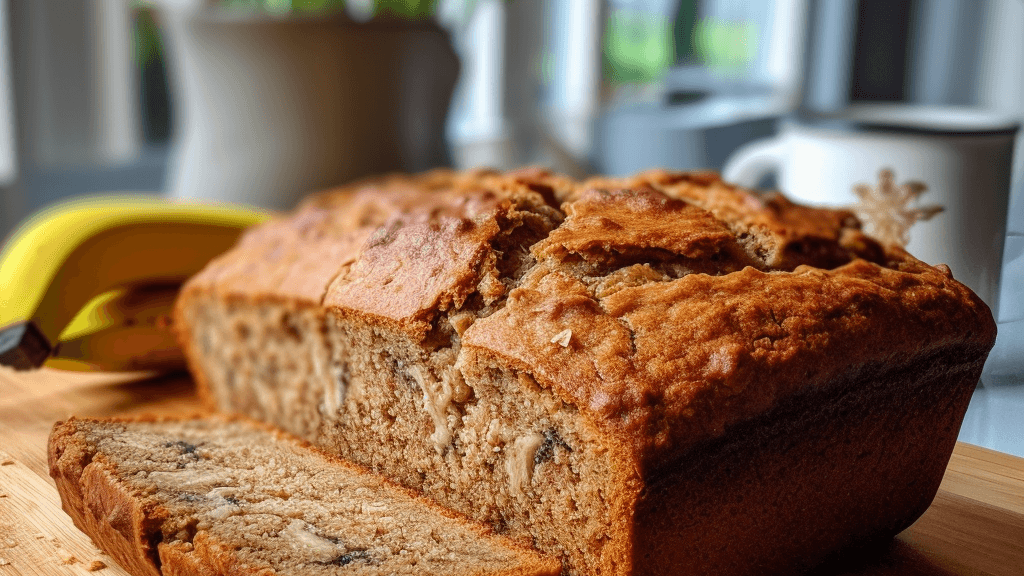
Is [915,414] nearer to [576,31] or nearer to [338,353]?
[338,353]

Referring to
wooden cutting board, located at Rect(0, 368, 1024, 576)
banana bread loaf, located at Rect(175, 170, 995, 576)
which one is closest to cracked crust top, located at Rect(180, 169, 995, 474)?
banana bread loaf, located at Rect(175, 170, 995, 576)

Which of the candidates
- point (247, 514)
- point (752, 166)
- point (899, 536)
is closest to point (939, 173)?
point (752, 166)

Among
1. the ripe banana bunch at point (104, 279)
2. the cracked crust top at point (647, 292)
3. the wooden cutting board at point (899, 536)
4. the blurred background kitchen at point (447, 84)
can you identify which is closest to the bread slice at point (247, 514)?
the wooden cutting board at point (899, 536)

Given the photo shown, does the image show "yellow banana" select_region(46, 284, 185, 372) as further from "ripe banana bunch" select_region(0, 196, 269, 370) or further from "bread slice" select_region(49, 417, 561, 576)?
"bread slice" select_region(49, 417, 561, 576)

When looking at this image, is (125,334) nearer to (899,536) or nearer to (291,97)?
(291,97)

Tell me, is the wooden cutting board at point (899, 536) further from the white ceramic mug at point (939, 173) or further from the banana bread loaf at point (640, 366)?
the white ceramic mug at point (939, 173)

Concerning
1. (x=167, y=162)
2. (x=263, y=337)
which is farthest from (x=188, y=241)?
(x=167, y=162)
